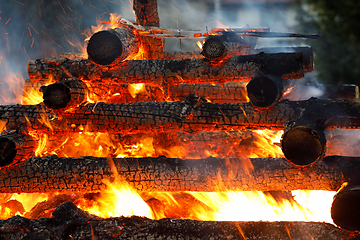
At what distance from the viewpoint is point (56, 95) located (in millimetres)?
2629

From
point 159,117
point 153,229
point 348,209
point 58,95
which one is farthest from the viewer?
point 159,117

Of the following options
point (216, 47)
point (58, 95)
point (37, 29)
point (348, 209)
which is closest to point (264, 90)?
point (216, 47)

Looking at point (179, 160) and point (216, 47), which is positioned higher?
point (216, 47)

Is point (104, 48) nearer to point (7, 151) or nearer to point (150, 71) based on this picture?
point (150, 71)

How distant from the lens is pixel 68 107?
270cm

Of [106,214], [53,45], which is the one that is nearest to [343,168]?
[106,214]

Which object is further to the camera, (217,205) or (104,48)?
(217,205)

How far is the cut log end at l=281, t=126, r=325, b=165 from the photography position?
2.14 metres

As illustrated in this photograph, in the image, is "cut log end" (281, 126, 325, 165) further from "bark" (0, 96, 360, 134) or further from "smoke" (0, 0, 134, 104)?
"smoke" (0, 0, 134, 104)

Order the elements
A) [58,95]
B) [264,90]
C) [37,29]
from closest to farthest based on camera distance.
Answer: [264,90]
[58,95]
[37,29]

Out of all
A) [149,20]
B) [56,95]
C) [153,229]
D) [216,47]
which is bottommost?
[153,229]

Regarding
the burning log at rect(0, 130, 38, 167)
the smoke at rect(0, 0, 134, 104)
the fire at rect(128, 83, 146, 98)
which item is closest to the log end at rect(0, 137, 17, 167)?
the burning log at rect(0, 130, 38, 167)

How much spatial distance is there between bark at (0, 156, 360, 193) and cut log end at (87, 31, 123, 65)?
1.29 meters

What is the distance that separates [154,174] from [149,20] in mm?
2712
